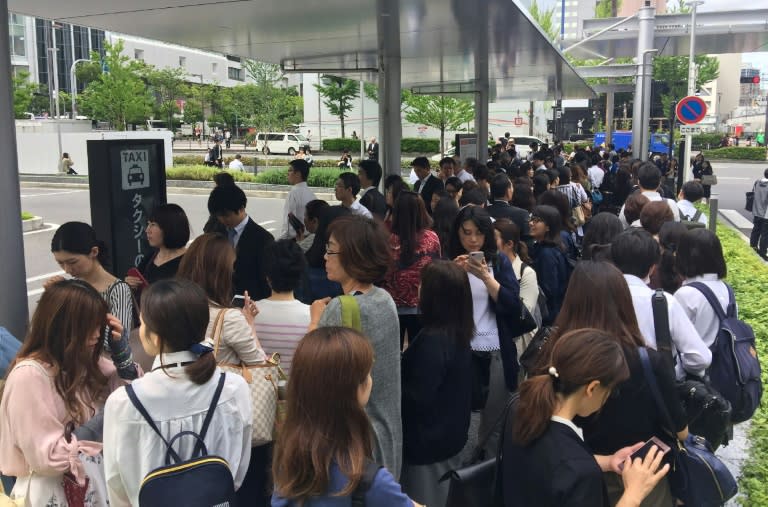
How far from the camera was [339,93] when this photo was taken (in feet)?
164

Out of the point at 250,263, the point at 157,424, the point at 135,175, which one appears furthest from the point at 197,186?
the point at 157,424

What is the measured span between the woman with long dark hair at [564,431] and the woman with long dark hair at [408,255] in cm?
269

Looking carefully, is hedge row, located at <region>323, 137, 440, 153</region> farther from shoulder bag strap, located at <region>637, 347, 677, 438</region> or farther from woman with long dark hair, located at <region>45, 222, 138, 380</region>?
shoulder bag strap, located at <region>637, 347, 677, 438</region>

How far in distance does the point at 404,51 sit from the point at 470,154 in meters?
5.35

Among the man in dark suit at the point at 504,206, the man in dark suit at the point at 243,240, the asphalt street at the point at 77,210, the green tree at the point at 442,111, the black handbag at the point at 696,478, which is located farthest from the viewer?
the green tree at the point at 442,111

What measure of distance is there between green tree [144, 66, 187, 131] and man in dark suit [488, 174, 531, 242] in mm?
52013

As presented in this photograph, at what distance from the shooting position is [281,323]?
3.63 m

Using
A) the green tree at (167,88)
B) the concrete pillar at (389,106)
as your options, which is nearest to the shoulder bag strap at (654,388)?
the concrete pillar at (389,106)

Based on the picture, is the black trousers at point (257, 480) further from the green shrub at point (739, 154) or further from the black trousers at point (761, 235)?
the green shrub at point (739, 154)

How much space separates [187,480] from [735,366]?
3.11m

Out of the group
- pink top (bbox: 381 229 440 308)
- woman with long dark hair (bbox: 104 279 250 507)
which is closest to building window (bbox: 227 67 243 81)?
pink top (bbox: 381 229 440 308)

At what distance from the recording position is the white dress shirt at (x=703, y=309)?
406cm

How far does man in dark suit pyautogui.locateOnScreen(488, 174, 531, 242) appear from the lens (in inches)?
266

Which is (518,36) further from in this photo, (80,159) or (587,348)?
(80,159)
